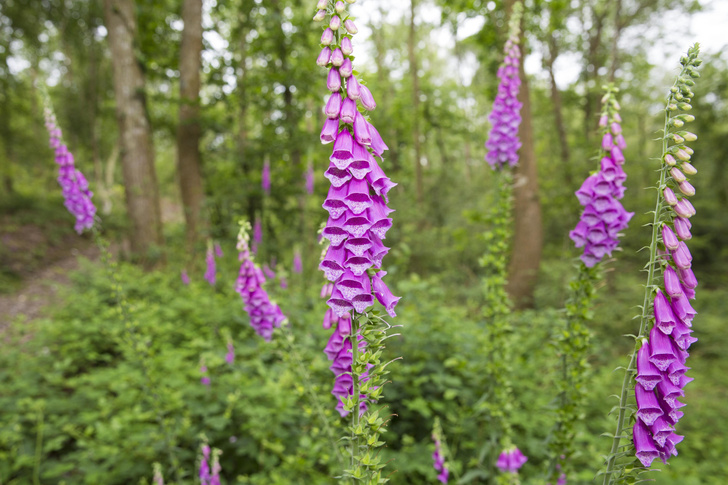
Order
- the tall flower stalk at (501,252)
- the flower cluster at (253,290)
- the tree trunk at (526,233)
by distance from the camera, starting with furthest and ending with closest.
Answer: the tree trunk at (526,233)
the tall flower stalk at (501,252)
the flower cluster at (253,290)

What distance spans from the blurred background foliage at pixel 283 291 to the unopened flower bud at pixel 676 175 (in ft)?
0.20

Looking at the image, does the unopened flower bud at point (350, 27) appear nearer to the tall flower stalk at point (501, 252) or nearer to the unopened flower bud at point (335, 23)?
the unopened flower bud at point (335, 23)

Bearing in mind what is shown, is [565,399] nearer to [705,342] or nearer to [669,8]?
[705,342]

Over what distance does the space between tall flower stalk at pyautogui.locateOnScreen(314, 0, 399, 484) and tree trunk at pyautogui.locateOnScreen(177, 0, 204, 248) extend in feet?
25.0

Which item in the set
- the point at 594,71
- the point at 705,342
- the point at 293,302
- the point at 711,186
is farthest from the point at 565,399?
the point at 711,186

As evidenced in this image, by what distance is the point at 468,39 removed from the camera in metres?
8.90

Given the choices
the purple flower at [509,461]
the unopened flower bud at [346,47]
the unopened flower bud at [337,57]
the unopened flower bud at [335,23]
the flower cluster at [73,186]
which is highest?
the flower cluster at [73,186]

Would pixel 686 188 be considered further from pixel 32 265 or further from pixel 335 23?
pixel 32 265

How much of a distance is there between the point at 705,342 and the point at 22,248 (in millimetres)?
19777

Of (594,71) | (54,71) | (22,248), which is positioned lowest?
(22,248)

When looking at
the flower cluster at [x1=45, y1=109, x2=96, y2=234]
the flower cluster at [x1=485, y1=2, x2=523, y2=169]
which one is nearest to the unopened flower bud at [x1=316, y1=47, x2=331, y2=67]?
the flower cluster at [x1=485, y1=2, x2=523, y2=169]

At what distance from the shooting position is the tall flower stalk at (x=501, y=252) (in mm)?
2820

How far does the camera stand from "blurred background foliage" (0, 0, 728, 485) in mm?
3363

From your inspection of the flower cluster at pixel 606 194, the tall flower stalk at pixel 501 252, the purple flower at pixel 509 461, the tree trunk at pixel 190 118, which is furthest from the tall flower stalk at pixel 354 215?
the tree trunk at pixel 190 118
